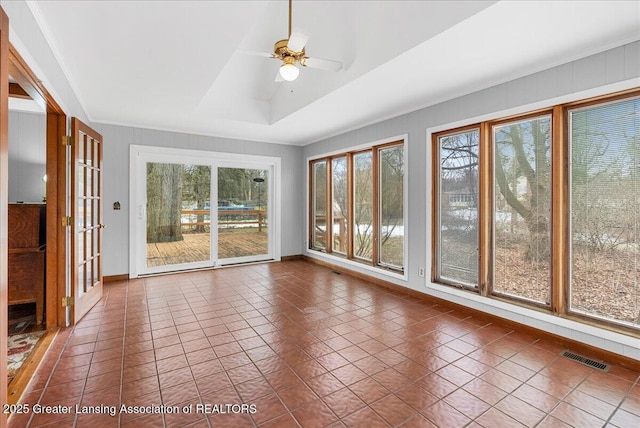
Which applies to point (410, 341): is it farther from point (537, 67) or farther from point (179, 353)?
point (537, 67)

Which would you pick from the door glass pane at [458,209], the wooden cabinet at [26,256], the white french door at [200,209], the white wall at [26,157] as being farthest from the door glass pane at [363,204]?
the white wall at [26,157]

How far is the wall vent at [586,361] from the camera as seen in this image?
2422 mm

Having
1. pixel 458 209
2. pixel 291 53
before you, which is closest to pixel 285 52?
pixel 291 53

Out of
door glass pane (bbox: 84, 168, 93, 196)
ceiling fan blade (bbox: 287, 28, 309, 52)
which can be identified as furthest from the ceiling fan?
door glass pane (bbox: 84, 168, 93, 196)

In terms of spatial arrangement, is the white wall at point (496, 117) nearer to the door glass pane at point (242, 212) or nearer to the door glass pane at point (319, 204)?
the door glass pane at point (319, 204)

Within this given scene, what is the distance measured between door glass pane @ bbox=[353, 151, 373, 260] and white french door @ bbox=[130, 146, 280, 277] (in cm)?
181

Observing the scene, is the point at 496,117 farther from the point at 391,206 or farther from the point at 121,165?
Answer: the point at 121,165

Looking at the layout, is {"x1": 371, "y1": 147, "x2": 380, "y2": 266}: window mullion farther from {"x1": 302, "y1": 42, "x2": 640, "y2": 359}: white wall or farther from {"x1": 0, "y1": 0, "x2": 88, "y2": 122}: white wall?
{"x1": 0, "y1": 0, "x2": 88, "y2": 122}: white wall

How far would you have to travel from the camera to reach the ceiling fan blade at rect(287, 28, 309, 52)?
2.21 m

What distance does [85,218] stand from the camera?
3576 mm

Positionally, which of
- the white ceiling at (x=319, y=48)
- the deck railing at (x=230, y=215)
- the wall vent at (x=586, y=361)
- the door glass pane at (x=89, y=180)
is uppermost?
the white ceiling at (x=319, y=48)

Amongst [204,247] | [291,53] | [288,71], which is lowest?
[204,247]

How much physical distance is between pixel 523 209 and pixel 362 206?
2.55 meters

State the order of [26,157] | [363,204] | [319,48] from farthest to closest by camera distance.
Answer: [363,204], [26,157], [319,48]
